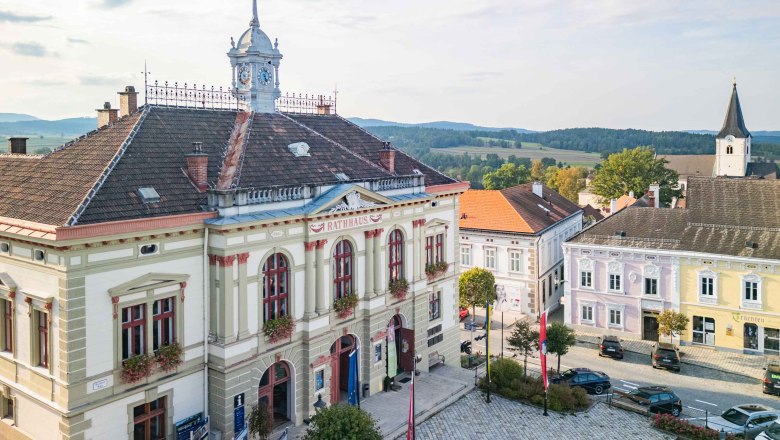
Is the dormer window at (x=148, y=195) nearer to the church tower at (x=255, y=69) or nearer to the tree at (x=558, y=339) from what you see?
the church tower at (x=255, y=69)

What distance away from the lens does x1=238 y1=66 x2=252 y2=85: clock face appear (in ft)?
110

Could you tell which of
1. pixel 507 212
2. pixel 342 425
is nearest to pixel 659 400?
pixel 342 425

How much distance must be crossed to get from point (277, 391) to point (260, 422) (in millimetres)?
2866

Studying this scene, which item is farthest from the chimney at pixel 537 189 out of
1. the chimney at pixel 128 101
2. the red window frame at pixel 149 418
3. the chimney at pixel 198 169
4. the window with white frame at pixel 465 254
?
the red window frame at pixel 149 418

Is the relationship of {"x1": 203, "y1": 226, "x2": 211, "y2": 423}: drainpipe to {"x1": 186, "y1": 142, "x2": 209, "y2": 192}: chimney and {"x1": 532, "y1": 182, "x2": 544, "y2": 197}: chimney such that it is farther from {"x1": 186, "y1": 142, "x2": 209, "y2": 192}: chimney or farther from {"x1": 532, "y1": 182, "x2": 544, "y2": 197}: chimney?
{"x1": 532, "y1": 182, "x2": 544, "y2": 197}: chimney

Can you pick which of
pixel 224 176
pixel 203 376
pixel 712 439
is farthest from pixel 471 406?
pixel 224 176

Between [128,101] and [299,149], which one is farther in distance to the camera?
[299,149]

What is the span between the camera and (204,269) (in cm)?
2430

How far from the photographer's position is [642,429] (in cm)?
2967

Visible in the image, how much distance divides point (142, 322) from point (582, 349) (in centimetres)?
2941

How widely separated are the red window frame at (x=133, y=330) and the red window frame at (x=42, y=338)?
236cm

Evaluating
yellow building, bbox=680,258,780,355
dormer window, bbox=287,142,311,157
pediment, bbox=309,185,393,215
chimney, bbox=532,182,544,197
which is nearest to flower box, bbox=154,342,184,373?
pediment, bbox=309,185,393,215

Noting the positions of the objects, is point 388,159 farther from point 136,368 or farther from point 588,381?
point 136,368

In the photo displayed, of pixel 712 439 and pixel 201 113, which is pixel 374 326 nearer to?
pixel 201 113
